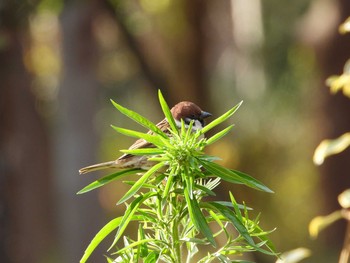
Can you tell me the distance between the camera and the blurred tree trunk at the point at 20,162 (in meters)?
9.49

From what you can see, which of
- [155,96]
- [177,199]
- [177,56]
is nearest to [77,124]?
[177,56]

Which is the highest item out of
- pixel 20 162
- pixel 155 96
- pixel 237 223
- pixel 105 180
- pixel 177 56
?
pixel 177 56

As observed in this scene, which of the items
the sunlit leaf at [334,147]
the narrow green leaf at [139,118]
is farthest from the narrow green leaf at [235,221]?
the sunlit leaf at [334,147]

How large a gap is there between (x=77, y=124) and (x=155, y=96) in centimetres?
163

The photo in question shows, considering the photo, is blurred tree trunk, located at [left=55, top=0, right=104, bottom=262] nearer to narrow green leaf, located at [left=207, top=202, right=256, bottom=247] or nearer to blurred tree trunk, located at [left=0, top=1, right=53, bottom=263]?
blurred tree trunk, located at [left=0, top=1, right=53, bottom=263]

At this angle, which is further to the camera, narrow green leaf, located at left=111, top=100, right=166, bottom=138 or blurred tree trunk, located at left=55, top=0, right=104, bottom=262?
blurred tree trunk, located at left=55, top=0, right=104, bottom=262

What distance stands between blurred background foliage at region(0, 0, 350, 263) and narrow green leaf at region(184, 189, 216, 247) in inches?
275

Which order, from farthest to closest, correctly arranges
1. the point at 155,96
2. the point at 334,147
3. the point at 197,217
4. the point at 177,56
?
1. the point at 177,56
2. the point at 155,96
3. the point at 334,147
4. the point at 197,217

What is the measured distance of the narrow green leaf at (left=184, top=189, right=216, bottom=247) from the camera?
3.60 ft

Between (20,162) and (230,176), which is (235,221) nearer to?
(230,176)

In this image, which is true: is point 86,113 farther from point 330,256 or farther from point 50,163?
point 330,256

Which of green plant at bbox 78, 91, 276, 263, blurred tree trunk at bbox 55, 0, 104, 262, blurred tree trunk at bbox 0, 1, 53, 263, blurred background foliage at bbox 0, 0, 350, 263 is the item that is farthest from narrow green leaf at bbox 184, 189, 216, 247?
blurred tree trunk at bbox 55, 0, 104, 262

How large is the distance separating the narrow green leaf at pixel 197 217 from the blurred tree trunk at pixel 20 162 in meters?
7.65

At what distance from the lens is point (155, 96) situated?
28.5ft
